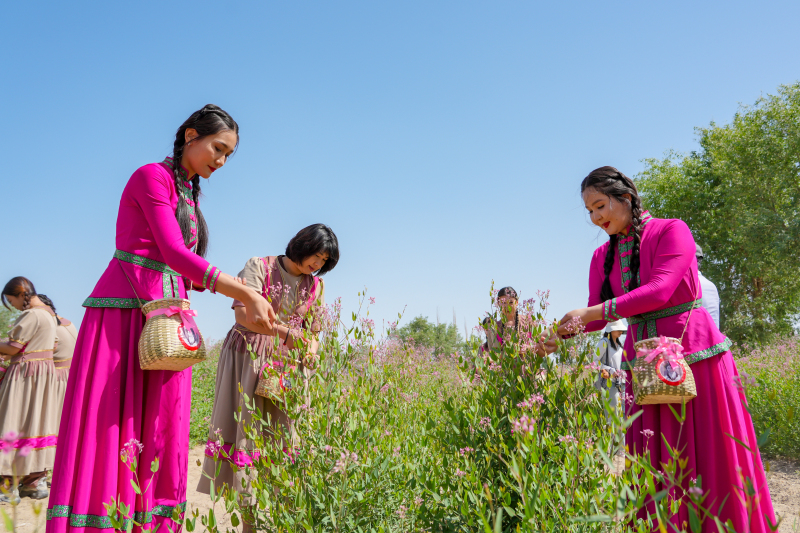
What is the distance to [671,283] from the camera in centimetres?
222

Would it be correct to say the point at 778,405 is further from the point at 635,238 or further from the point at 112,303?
the point at 112,303

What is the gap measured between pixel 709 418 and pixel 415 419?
1.56 metres

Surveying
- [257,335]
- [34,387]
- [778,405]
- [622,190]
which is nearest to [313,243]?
[257,335]

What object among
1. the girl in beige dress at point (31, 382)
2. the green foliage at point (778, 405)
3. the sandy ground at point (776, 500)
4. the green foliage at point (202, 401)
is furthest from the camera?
the green foliage at point (202, 401)

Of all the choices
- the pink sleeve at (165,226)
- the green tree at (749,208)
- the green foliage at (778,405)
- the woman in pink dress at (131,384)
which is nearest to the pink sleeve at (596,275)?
the woman in pink dress at (131,384)

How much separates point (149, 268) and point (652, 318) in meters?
2.12

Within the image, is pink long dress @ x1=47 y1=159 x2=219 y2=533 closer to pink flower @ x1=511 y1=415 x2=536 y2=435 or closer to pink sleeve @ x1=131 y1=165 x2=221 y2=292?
pink sleeve @ x1=131 y1=165 x2=221 y2=292

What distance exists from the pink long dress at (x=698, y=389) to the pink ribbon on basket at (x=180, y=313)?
1.66 metres

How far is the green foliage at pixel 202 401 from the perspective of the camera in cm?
725

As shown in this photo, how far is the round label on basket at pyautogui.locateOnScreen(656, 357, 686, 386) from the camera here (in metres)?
2.00

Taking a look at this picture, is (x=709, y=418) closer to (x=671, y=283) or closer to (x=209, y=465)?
(x=671, y=283)

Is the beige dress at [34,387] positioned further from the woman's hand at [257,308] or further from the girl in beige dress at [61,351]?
the woman's hand at [257,308]

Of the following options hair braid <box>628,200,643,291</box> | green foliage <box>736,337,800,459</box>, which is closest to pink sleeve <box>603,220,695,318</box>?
hair braid <box>628,200,643,291</box>

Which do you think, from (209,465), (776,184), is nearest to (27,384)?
(209,465)
